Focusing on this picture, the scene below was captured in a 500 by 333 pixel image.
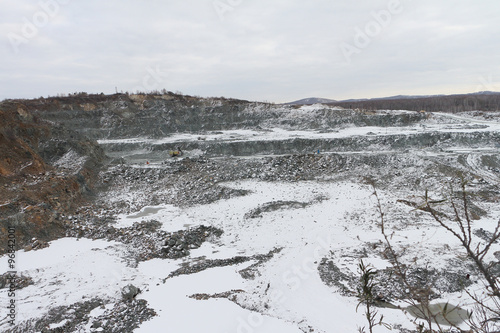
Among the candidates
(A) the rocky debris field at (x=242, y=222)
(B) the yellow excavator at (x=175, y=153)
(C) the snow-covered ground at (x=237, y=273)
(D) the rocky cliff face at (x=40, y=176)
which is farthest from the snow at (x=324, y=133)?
(C) the snow-covered ground at (x=237, y=273)

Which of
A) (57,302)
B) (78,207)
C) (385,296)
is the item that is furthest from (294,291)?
(78,207)

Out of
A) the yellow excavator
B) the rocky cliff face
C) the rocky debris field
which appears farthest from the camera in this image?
the yellow excavator

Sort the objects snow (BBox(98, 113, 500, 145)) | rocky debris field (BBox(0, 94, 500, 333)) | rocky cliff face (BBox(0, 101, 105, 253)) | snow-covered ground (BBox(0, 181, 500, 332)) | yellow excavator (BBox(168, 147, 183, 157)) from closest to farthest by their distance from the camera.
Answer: snow-covered ground (BBox(0, 181, 500, 332)) → rocky debris field (BBox(0, 94, 500, 333)) → rocky cliff face (BBox(0, 101, 105, 253)) → yellow excavator (BBox(168, 147, 183, 157)) → snow (BBox(98, 113, 500, 145))

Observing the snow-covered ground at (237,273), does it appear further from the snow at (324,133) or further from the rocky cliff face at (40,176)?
the snow at (324,133)

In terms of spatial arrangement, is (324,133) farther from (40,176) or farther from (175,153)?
(40,176)

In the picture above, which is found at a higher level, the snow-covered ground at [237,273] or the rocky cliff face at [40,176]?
the rocky cliff face at [40,176]

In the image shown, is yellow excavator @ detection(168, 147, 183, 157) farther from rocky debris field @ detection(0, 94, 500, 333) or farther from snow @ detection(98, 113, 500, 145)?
snow @ detection(98, 113, 500, 145)

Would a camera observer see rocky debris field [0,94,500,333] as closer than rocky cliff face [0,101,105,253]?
Yes

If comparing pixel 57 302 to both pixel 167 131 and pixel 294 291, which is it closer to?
pixel 294 291

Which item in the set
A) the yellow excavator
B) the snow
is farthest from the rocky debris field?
the yellow excavator

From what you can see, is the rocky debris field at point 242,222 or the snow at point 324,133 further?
the snow at point 324,133

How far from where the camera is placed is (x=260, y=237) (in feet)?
38.2

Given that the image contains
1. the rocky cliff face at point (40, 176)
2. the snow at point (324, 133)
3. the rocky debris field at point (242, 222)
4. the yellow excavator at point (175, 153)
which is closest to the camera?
the rocky debris field at point (242, 222)

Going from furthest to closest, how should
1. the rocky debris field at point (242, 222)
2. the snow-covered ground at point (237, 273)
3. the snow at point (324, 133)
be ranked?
1. the snow at point (324, 133)
2. the rocky debris field at point (242, 222)
3. the snow-covered ground at point (237, 273)
